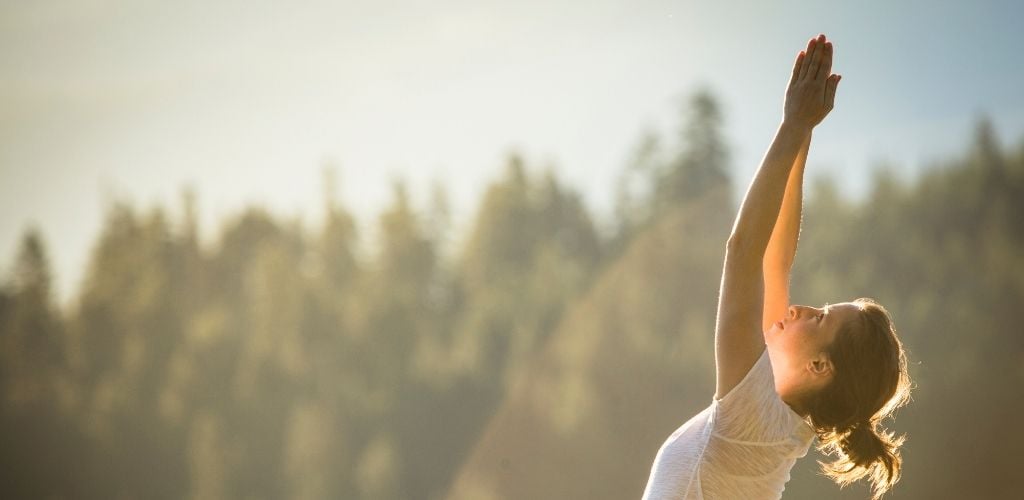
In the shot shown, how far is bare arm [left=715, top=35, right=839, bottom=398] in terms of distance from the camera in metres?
1.23

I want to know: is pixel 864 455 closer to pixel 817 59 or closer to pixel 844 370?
pixel 844 370

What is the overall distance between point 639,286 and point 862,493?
4.32 metres

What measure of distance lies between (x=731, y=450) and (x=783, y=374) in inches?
5.5

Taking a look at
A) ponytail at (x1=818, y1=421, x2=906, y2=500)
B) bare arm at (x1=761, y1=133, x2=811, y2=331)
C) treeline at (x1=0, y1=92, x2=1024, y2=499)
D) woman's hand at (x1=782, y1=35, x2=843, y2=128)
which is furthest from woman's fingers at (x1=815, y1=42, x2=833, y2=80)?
treeline at (x1=0, y1=92, x2=1024, y2=499)

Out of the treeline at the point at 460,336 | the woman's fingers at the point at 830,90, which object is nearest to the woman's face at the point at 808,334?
the woman's fingers at the point at 830,90

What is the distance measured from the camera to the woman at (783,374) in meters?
1.24

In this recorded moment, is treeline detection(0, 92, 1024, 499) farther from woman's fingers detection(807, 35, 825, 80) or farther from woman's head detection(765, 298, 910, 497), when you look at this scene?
woman's fingers detection(807, 35, 825, 80)

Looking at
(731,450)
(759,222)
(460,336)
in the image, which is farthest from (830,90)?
(460,336)

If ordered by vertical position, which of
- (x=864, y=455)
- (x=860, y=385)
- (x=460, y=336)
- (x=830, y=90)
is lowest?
(x=460, y=336)

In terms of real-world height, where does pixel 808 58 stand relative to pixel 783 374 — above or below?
above

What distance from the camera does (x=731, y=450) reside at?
1.37 metres

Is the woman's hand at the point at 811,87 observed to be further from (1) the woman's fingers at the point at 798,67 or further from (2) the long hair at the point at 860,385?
(2) the long hair at the point at 860,385

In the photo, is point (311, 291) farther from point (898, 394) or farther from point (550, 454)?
point (898, 394)

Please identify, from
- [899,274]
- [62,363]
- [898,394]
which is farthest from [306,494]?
[898,394]
